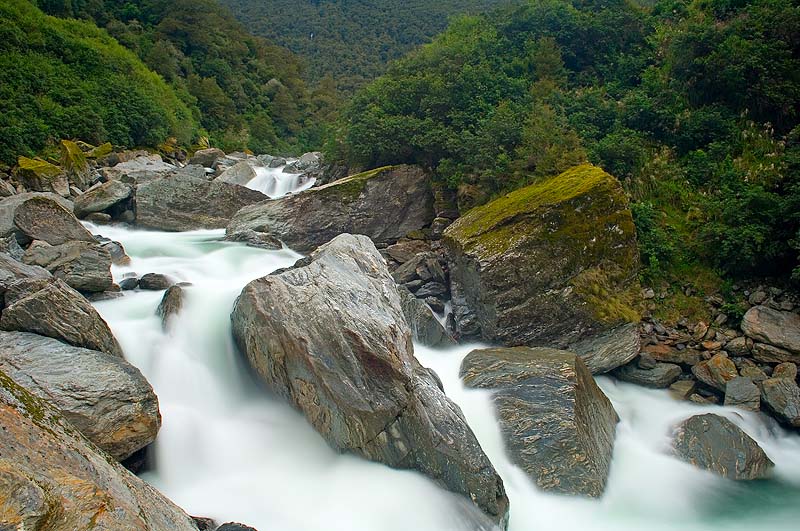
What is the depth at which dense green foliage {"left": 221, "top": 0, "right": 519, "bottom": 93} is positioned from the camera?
225 ft

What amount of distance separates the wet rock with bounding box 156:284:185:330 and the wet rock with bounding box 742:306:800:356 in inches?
411

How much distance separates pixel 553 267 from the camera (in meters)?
9.99

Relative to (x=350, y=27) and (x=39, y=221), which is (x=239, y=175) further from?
(x=350, y=27)

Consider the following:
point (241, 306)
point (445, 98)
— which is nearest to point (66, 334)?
point (241, 306)

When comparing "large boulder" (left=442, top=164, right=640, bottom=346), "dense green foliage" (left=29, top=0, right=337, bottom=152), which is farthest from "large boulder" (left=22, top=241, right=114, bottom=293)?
"dense green foliage" (left=29, top=0, right=337, bottom=152)

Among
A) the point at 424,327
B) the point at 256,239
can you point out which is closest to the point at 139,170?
the point at 256,239

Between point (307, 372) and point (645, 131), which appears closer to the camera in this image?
point (307, 372)

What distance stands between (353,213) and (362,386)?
9057 mm

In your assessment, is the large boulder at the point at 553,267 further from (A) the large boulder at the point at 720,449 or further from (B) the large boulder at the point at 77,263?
(B) the large boulder at the point at 77,263

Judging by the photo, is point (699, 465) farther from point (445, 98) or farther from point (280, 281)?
point (445, 98)

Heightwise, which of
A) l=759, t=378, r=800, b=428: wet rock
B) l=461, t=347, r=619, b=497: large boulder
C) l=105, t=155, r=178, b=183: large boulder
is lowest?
l=759, t=378, r=800, b=428: wet rock

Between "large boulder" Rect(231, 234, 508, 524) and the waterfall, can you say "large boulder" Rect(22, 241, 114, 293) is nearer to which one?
"large boulder" Rect(231, 234, 508, 524)

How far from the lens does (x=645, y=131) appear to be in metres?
13.8

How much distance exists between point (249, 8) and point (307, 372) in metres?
97.1
